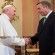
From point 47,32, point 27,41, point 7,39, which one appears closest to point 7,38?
point 7,39

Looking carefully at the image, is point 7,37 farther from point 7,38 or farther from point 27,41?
point 27,41

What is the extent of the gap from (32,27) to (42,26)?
2151mm

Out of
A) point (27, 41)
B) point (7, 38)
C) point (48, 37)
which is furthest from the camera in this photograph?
point (27, 41)

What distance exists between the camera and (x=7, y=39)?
473 centimetres

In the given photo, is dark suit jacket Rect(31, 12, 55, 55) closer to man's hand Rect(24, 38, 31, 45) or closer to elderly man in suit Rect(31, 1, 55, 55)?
elderly man in suit Rect(31, 1, 55, 55)

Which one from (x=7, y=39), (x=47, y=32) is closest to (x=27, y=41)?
(x=7, y=39)

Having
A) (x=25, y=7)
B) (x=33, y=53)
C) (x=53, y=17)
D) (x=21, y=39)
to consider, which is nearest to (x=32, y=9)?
(x=25, y=7)

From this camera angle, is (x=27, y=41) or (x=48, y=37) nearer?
(x=48, y=37)

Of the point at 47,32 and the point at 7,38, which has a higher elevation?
the point at 47,32

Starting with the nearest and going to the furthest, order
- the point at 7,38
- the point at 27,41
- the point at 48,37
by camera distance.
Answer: the point at 48,37 → the point at 7,38 → the point at 27,41

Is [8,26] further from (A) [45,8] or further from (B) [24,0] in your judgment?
(B) [24,0]

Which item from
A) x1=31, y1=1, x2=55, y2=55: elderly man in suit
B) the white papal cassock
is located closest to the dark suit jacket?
x1=31, y1=1, x2=55, y2=55: elderly man in suit

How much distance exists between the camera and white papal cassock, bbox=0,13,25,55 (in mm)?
4730

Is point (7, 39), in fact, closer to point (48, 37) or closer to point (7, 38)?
point (7, 38)
